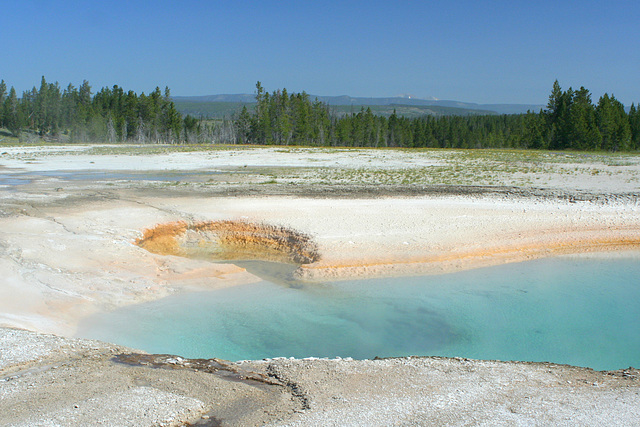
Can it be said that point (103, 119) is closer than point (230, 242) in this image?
No

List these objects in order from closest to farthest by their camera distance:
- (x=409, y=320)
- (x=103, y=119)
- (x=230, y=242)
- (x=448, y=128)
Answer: (x=409, y=320) < (x=230, y=242) < (x=103, y=119) < (x=448, y=128)

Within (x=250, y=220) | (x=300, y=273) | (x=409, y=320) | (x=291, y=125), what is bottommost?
(x=409, y=320)

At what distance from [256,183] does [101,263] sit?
1309 cm

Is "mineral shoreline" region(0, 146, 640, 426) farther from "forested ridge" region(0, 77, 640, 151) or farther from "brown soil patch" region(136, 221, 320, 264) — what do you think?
"forested ridge" region(0, 77, 640, 151)

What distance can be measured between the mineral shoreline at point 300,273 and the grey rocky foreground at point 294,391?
20 millimetres

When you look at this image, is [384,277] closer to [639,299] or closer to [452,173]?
[639,299]

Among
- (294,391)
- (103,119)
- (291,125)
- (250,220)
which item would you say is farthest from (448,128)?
(294,391)

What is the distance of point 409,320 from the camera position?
8250 millimetres

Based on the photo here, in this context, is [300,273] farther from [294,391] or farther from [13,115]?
[13,115]

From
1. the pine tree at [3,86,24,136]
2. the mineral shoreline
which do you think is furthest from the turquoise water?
the pine tree at [3,86,24,136]

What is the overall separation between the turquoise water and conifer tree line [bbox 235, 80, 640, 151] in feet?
206

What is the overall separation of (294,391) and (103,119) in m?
96.2

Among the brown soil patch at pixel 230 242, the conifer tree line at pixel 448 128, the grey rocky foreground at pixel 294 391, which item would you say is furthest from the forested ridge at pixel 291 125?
the grey rocky foreground at pixel 294 391

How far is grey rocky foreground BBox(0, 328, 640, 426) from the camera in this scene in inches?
172
